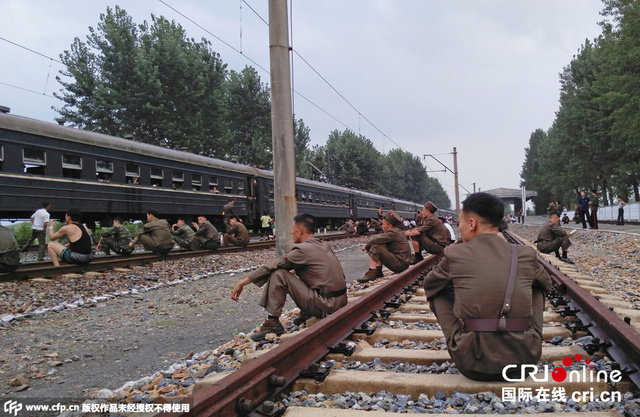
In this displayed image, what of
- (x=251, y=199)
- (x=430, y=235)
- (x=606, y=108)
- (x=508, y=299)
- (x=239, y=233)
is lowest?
(x=508, y=299)

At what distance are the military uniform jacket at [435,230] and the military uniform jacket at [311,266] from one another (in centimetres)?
507

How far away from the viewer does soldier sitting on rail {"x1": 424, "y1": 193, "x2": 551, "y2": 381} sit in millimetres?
2582

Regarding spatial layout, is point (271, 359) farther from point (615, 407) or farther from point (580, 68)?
point (580, 68)

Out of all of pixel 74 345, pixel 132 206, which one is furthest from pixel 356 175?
pixel 74 345

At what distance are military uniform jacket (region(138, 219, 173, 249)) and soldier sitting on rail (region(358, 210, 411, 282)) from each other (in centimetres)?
506

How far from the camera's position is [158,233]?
1066 centimetres

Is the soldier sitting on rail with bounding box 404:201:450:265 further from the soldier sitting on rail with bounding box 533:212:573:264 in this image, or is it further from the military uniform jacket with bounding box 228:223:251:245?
the military uniform jacket with bounding box 228:223:251:245

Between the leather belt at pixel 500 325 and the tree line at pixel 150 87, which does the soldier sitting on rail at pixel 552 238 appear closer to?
the leather belt at pixel 500 325

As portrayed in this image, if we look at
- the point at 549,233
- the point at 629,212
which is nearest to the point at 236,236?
the point at 549,233

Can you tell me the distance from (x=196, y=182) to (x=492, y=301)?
46.5 ft

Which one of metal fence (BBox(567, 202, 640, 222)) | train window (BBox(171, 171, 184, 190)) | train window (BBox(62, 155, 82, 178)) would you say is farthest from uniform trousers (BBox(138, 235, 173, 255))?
metal fence (BBox(567, 202, 640, 222))

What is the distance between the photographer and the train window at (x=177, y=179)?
14625 mm

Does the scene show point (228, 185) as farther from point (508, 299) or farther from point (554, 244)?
point (508, 299)

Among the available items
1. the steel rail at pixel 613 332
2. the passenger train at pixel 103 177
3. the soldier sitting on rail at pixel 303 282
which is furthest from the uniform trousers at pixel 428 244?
the passenger train at pixel 103 177
